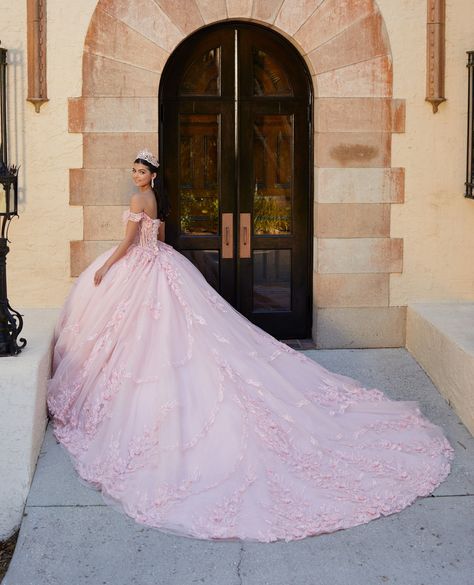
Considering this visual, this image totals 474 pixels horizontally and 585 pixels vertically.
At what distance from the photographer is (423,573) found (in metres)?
4.45

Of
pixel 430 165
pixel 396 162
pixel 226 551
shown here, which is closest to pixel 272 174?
pixel 396 162

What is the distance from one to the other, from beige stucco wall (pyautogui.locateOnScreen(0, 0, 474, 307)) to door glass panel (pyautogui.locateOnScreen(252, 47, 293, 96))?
3.03 ft

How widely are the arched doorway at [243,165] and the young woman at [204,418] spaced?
3.24 feet

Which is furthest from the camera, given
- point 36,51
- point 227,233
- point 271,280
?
point 271,280

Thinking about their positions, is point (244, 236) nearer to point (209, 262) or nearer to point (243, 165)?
point (209, 262)

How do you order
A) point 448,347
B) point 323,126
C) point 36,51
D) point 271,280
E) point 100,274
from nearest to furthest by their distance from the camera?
1. point 100,274
2. point 448,347
3. point 36,51
4. point 323,126
5. point 271,280

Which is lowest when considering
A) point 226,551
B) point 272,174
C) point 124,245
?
point 226,551

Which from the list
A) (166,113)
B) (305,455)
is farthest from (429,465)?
(166,113)

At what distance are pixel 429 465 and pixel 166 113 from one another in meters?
3.64

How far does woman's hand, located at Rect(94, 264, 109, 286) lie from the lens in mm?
6238

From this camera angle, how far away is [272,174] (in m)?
7.59

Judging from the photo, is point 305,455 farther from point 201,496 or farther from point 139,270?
point 139,270

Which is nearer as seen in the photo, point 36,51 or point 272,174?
point 36,51

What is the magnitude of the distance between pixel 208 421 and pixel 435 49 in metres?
3.80
